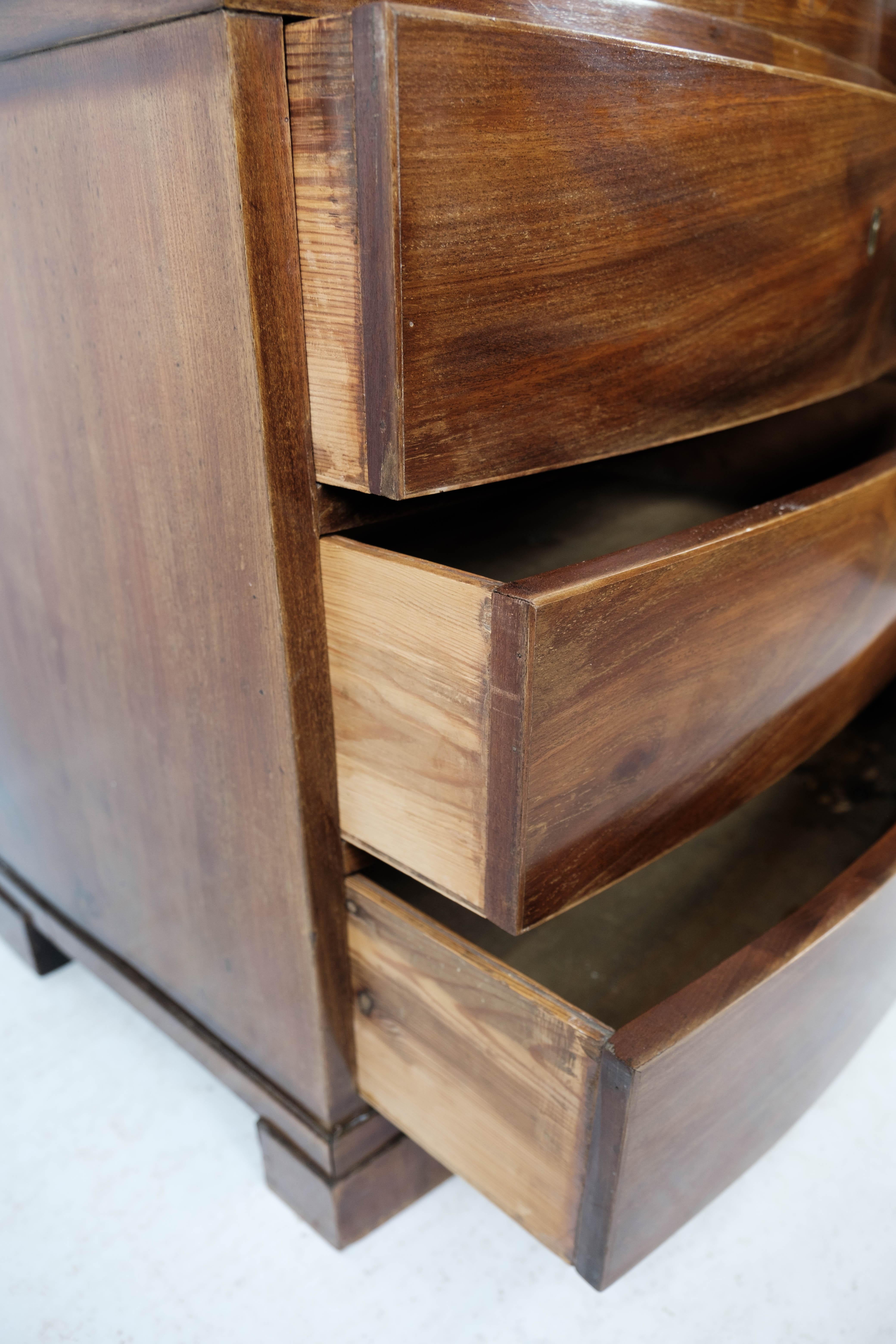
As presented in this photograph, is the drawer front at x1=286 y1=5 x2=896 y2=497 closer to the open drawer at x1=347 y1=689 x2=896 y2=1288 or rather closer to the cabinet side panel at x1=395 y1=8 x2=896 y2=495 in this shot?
the cabinet side panel at x1=395 y1=8 x2=896 y2=495

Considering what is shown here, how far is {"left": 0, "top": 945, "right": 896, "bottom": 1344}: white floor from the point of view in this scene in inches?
22.5

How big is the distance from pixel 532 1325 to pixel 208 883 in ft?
1.06

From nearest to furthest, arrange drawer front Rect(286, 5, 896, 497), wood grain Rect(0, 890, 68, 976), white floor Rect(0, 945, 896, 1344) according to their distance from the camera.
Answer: drawer front Rect(286, 5, 896, 497) → white floor Rect(0, 945, 896, 1344) → wood grain Rect(0, 890, 68, 976)

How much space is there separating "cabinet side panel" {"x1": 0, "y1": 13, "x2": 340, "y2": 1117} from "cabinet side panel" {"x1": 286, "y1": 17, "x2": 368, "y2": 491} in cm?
3

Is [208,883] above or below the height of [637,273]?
below

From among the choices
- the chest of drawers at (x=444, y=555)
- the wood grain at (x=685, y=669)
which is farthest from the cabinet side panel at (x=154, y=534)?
the wood grain at (x=685, y=669)

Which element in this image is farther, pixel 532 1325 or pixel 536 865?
pixel 532 1325

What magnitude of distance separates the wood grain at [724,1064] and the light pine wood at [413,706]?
0.35 ft

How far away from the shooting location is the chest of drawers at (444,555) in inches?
15.2

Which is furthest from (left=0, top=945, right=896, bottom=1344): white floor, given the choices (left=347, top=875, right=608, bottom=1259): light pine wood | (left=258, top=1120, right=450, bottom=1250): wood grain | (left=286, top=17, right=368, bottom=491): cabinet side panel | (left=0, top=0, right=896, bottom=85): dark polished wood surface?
(left=0, top=0, right=896, bottom=85): dark polished wood surface

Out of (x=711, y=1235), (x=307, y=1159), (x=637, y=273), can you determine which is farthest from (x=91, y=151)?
(x=711, y=1235)

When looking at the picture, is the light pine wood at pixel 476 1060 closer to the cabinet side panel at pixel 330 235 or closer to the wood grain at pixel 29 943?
the cabinet side panel at pixel 330 235

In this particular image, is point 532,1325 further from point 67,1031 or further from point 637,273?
point 637,273

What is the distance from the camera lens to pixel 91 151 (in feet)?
1.49
